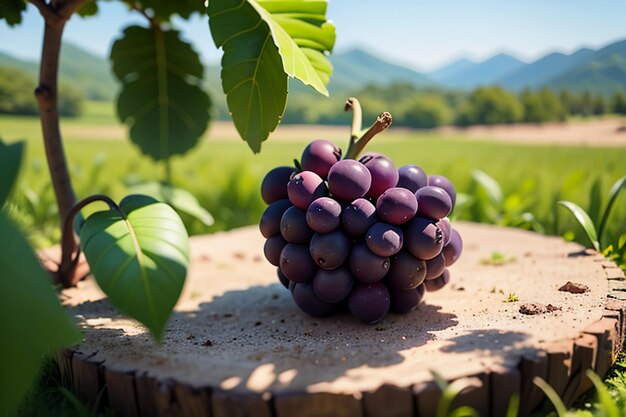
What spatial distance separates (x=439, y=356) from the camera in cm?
104

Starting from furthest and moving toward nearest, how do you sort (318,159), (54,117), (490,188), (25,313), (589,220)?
(490,188) < (589,220) < (54,117) < (318,159) < (25,313)

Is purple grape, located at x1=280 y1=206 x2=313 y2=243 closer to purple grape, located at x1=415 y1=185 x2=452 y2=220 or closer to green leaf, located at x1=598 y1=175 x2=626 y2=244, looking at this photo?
purple grape, located at x1=415 y1=185 x2=452 y2=220

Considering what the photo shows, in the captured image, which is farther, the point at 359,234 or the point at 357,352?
the point at 359,234

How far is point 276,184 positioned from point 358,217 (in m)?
0.26

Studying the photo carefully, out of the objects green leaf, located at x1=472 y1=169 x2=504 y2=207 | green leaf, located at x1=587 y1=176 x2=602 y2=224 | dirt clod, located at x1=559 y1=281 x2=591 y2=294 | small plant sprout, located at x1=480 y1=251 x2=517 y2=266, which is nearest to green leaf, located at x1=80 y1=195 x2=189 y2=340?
dirt clod, located at x1=559 y1=281 x2=591 y2=294

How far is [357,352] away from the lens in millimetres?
1107

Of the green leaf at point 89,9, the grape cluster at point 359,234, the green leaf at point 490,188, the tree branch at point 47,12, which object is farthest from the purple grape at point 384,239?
the green leaf at point 490,188

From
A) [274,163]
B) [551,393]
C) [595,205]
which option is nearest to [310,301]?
[551,393]

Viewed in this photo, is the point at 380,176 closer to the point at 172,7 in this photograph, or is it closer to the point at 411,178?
the point at 411,178

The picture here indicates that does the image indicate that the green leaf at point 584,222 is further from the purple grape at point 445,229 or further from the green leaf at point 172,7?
the green leaf at point 172,7

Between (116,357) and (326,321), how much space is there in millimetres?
515

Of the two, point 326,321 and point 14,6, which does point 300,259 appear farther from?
point 14,6

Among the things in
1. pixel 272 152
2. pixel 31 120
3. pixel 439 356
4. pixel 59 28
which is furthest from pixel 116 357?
pixel 31 120

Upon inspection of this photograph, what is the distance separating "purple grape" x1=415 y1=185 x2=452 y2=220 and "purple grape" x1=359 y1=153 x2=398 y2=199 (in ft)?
0.28
